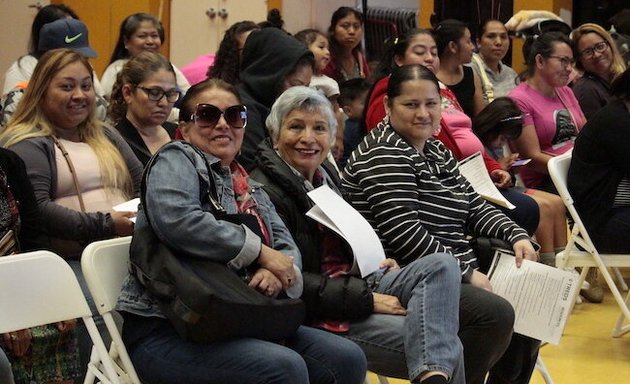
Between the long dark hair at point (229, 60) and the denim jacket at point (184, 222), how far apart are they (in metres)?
2.07

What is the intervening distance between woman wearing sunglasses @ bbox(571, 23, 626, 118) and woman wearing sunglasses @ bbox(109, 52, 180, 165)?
3033 millimetres

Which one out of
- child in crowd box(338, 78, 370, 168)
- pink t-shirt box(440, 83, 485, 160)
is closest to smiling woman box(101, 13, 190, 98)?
child in crowd box(338, 78, 370, 168)

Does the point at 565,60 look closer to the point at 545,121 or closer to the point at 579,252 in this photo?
the point at 545,121

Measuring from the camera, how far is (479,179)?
14.3ft

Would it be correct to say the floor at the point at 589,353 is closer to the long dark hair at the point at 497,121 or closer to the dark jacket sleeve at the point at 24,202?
the long dark hair at the point at 497,121

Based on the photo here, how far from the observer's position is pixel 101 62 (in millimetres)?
9094

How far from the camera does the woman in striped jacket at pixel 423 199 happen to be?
346 cm

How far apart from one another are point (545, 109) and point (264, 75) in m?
1.92

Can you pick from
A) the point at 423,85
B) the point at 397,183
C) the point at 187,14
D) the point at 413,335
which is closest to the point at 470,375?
the point at 413,335

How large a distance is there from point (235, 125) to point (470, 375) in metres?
1.06

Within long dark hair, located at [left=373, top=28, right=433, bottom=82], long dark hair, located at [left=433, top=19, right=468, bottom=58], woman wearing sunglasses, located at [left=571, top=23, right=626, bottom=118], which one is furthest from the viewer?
woman wearing sunglasses, located at [left=571, top=23, right=626, bottom=118]

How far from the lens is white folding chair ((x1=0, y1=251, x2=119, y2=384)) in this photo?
105 inches

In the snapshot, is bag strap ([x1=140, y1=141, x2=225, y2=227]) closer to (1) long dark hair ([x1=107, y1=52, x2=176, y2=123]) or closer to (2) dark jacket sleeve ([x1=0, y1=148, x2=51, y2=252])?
(2) dark jacket sleeve ([x1=0, y1=148, x2=51, y2=252])

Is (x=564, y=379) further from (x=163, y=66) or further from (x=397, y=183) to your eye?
(x=163, y=66)
